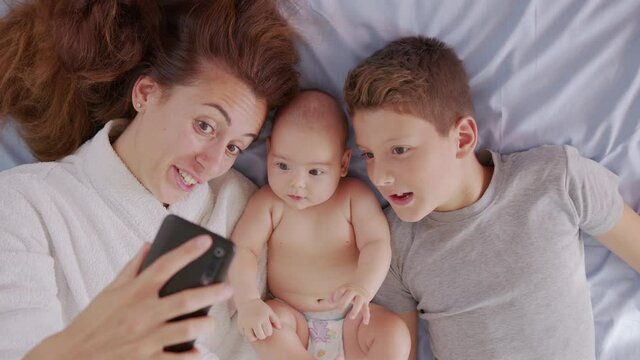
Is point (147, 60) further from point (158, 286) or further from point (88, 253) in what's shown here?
point (158, 286)

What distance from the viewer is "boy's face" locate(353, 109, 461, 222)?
140 cm

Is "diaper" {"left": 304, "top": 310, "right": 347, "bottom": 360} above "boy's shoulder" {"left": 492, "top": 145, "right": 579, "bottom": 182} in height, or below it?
below

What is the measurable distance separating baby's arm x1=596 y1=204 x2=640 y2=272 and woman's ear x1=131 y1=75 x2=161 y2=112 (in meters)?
1.08

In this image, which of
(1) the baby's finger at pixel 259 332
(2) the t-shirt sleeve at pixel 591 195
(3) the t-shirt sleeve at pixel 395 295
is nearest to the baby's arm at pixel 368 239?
(3) the t-shirt sleeve at pixel 395 295

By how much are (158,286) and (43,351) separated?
0.23 metres

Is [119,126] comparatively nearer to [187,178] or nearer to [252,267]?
[187,178]

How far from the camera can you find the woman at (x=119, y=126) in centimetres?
136

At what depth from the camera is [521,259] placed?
1478 mm

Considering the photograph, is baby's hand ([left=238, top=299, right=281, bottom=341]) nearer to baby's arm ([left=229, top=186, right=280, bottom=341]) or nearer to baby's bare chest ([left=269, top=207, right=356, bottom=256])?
baby's arm ([left=229, top=186, right=280, bottom=341])

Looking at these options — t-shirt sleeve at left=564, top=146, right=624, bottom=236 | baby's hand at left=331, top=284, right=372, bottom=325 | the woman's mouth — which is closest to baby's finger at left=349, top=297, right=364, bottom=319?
baby's hand at left=331, top=284, right=372, bottom=325

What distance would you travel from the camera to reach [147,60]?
1488 mm

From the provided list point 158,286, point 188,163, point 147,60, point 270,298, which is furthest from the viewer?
point 270,298

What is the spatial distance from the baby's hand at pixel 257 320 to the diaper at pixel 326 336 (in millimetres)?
119

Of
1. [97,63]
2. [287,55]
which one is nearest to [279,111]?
[287,55]
